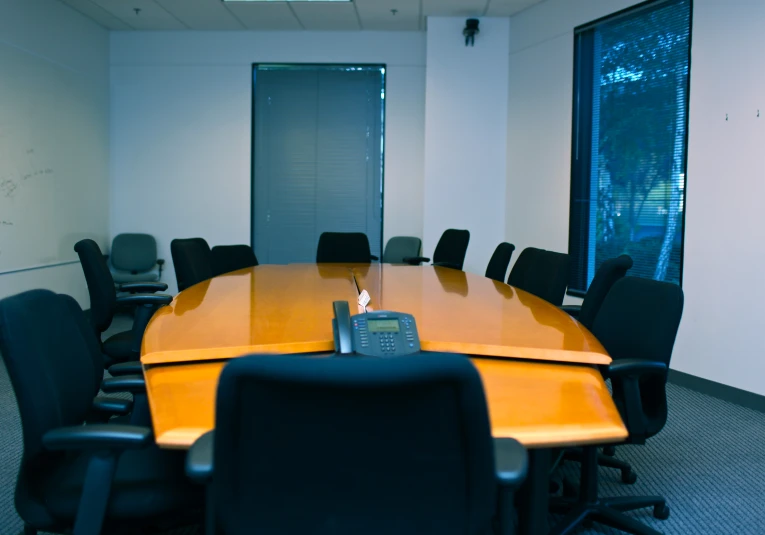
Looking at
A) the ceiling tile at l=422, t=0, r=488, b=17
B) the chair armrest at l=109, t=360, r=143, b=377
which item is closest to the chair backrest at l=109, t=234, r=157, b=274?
the ceiling tile at l=422, t=0, r=488, b=17

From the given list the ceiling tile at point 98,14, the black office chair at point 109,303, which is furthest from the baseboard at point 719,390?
the ceiling tile at point 98,14

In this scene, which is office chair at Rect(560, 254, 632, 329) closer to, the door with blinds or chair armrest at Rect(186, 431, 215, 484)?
chair armrest at Rect(186, 431, 215, 484)

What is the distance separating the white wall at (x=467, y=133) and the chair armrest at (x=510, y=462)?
5.57m

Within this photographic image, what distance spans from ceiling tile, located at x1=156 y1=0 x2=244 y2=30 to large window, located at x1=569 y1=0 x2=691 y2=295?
3.55 m

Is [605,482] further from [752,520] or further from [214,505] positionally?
[214,505]

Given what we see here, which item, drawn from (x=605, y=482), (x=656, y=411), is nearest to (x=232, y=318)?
(x=656, y=411)

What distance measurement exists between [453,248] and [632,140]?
5.81 feet

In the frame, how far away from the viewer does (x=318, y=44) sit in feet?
23.4

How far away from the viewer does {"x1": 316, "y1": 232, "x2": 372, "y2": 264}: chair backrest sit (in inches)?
225

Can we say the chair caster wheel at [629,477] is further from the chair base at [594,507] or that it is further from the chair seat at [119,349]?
the chair seat at [119,349]

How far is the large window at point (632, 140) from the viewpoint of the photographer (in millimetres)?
4656

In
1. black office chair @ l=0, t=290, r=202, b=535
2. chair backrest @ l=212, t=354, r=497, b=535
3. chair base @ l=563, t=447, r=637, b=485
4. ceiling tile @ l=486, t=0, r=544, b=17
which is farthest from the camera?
ceiling tile @ l=486, t=0, r=544, b=17

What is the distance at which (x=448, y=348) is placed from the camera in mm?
2029

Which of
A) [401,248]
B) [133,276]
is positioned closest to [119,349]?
[133,276]
